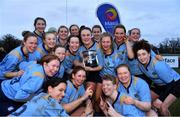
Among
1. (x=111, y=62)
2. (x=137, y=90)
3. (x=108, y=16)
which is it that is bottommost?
(x=137, y=90)

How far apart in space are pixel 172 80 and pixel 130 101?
1466mm

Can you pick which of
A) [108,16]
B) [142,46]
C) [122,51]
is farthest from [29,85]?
[108,16]

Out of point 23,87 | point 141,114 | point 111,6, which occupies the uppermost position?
point 111,6

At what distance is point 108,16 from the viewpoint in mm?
11273

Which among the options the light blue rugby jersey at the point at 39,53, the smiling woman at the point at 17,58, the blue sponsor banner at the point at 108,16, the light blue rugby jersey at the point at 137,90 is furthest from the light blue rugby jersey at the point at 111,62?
the blue sponsor banner at the point at 108,16

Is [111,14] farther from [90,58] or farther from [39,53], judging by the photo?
[39,53]

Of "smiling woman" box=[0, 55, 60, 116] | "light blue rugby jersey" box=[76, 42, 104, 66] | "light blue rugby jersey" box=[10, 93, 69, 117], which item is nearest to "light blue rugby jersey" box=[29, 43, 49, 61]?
"light blue rugby jersey" box=[76, 42, 104, 66]

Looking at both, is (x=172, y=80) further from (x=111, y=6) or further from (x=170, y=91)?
(x=111, y=6)

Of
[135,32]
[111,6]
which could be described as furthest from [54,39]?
[111,6]

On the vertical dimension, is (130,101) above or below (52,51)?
below

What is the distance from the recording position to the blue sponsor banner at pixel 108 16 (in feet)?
37.1

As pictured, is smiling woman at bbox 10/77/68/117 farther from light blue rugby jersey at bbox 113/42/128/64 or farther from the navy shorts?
the navy shorts

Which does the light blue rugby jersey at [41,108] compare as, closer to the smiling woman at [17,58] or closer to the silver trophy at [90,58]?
the smiling woman at [17,58]

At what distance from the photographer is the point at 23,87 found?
219 inches
